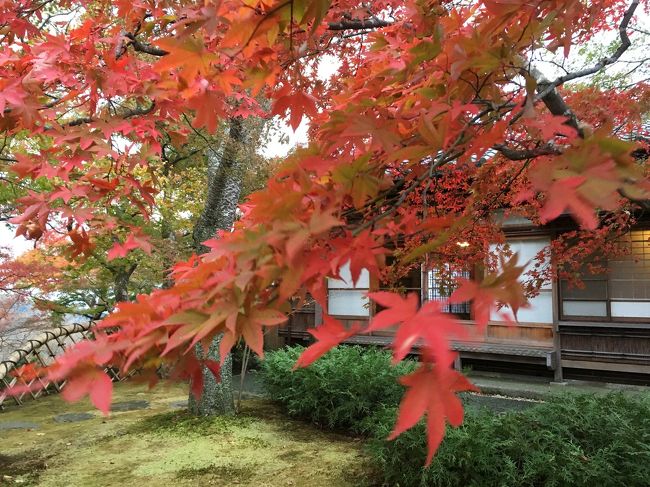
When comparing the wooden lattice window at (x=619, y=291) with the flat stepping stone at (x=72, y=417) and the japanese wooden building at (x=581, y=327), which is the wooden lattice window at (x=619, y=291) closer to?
the japanese wooden building at (x=581, y=327)

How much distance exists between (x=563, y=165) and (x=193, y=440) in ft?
17.9

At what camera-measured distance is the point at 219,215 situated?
625cm

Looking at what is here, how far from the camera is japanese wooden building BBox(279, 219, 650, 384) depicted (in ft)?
26.2

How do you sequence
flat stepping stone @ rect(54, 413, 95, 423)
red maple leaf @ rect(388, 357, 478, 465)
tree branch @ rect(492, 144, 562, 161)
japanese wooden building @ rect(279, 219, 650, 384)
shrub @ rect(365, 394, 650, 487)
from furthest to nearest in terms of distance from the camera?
japanese wooden building @ rect(279, 219, 650, 384) → flat stepping stone @ rect(54, 413, 95, 423) → shrub @ rect(365, 394, 650, 487) → tree branch @ rect(492, 144, 562, 161) → red maple leaf @ rect(388, 357, 478, 465)

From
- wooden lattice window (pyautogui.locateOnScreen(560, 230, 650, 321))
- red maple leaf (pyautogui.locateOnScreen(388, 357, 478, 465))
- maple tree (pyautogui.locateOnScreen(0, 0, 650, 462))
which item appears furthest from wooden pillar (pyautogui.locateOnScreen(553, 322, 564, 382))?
red maple leaf (pyautogui.locateOnScreen(388, 357, 478, 465))

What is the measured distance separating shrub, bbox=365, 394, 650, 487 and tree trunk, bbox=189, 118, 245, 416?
2900 mm

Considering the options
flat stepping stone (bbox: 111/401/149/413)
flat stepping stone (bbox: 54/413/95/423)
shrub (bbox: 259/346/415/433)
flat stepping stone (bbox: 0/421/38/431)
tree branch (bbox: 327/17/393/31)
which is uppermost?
tree branch (bbox: 327/17/393/31)

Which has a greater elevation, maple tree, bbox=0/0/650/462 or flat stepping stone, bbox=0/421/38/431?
maple tree, bbox=0/0/650/462

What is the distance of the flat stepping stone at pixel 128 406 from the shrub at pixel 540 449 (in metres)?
4.72

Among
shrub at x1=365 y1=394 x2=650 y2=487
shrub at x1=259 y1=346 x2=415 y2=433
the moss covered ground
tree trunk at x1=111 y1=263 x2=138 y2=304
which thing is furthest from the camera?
tree trunk at x1=111 y1=263 x2=138 y2=304

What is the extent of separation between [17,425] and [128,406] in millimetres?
1475

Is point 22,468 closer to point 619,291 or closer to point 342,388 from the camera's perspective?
point 342,388

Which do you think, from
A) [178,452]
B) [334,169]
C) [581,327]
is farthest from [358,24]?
[581,327]

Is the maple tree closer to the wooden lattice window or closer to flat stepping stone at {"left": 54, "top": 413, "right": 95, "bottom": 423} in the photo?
flat stepping stone at {"left": 54, "top": 413, "right": 95, "bottom": 423}
